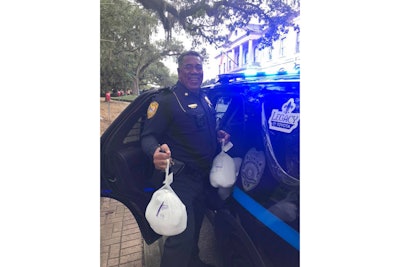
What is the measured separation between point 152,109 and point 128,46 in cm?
26

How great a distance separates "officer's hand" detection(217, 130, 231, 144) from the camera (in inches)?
45.7

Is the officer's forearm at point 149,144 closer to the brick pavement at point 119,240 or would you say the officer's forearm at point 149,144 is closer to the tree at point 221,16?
the brick pavement at point 119,240

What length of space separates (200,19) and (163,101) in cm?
37

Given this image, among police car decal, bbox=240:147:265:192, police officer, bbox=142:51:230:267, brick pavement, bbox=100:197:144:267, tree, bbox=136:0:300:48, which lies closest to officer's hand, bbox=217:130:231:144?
police officer, bbox=142:51:230:267

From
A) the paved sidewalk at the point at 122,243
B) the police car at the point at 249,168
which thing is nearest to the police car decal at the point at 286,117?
the police car at the point at 249,168

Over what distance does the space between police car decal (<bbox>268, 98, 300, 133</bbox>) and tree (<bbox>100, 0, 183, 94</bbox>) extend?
1.52ft

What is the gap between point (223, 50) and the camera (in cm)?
115

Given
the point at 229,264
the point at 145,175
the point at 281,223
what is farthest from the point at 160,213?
the point at 281,223

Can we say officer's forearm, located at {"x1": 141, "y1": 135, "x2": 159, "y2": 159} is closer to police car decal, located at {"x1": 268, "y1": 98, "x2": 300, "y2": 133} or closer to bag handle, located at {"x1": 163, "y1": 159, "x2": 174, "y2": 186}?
bag handle, located at {"x1": 163, "y1": 159, "x2": 174, "y2": 186}

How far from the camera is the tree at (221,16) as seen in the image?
111 cm

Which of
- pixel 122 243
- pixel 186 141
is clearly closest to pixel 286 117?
pixel 186 141

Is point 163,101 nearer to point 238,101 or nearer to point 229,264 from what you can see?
point 238,101

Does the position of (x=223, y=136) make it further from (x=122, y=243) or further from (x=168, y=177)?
(x=122, y=243)

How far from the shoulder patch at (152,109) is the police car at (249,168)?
0.02 metres
